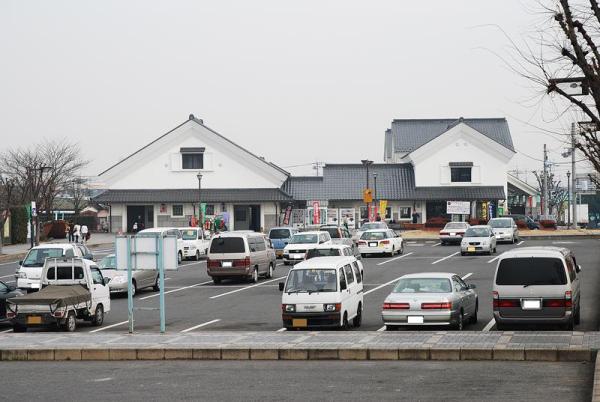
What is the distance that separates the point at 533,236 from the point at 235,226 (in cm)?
2754

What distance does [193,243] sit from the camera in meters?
52.6

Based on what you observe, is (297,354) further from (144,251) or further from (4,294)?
(4,294)

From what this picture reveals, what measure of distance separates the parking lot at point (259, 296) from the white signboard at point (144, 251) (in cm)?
225

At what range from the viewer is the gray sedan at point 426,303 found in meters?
22.1

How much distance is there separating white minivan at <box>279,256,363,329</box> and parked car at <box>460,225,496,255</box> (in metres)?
26.5

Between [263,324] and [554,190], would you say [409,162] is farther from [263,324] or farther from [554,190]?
[263,324]

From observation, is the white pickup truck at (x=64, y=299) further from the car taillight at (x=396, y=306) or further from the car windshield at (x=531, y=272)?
the car windshield at (x=531, y=272)

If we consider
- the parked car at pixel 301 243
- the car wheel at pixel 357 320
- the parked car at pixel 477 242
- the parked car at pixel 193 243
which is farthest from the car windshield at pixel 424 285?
the parked car at pixel 193 243

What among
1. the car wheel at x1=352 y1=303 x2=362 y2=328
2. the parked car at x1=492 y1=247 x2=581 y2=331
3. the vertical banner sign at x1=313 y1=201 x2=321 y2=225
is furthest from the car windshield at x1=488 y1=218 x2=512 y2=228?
the parked car at x1=492 y1=247 x2=581 y2=331

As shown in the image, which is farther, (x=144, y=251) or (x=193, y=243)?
(x=193, y=243)

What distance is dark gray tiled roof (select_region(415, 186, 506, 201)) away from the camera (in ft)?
276

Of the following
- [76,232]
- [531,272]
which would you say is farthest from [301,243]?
[531,272]

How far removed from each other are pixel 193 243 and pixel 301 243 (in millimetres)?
8272

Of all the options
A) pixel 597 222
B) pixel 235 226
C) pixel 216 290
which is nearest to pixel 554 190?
pixel 597 222
